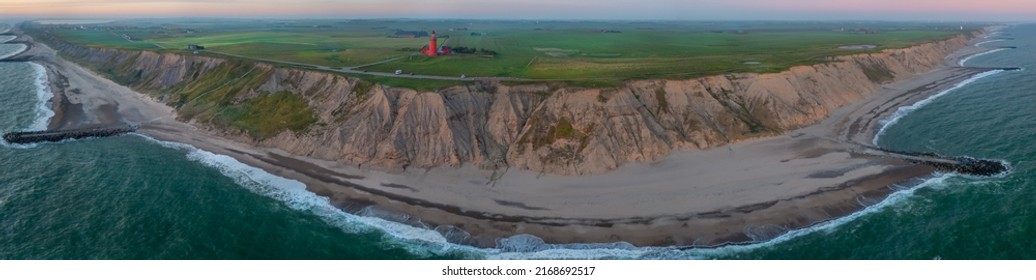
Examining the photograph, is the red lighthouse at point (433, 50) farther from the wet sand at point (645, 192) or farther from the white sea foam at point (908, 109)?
the white sea foam at point (908, 109)

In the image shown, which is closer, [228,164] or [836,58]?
[228,164]

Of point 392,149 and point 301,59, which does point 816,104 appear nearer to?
point 392,149

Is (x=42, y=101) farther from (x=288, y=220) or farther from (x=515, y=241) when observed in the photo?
(x=515, y=241)

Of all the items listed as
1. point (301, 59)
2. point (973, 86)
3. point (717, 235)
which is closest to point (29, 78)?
point (301, 59)

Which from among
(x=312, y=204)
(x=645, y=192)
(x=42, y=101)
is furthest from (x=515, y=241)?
(x=42, y=101)

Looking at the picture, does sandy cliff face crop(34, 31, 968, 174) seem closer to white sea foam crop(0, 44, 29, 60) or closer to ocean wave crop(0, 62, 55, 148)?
ocean wave crop(0, 62, 55, 148)
